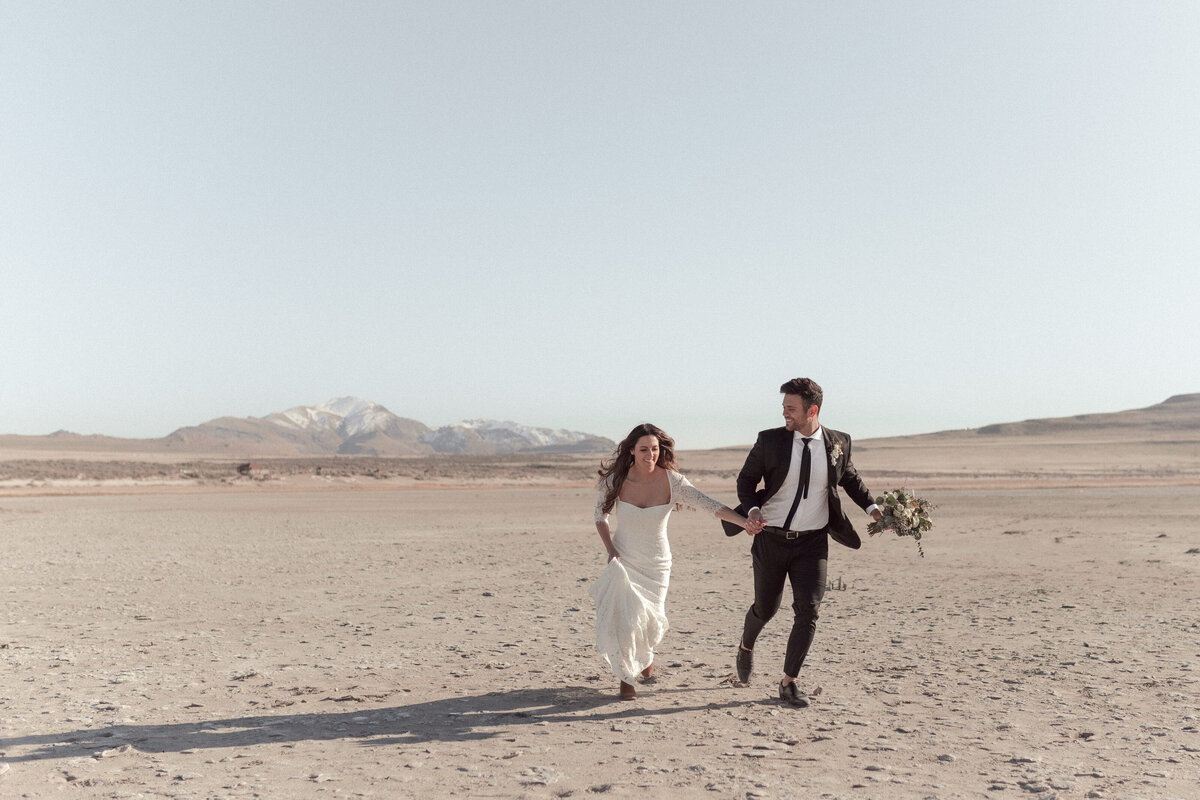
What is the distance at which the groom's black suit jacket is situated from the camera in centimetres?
615

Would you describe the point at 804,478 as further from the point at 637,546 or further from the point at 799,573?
the point at 637,546

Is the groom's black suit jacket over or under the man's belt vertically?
over

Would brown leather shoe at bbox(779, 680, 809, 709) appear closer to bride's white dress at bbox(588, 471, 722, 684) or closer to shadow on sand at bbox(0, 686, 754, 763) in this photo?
shadow on sand at bbox(0, 686, 754, 763)

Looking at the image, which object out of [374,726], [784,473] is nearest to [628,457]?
[784,473]

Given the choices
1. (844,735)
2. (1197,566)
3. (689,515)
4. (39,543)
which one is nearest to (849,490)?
(844,735)

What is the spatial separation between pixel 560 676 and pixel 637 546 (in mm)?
1402

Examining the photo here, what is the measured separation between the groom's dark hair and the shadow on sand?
209 centimetres

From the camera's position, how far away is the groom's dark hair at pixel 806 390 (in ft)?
19.9

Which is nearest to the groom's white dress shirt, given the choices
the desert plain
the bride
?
the bride

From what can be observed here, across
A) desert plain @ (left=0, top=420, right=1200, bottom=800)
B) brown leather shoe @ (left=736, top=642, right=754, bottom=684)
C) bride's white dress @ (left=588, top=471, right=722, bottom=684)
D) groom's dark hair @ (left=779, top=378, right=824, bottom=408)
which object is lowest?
desert plain @ (left=0, top=420, right=1200, bottom=800)

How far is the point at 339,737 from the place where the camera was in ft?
18.3

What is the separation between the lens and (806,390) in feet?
19.9

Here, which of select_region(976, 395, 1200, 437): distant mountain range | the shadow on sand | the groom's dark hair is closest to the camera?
the shadow on sand

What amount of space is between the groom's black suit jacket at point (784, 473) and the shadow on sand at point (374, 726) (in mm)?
1349
